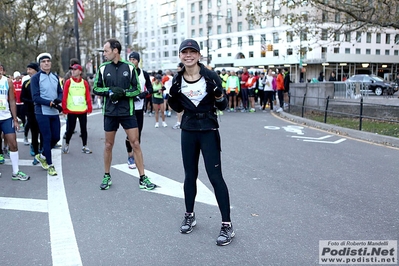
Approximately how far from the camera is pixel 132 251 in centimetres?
382

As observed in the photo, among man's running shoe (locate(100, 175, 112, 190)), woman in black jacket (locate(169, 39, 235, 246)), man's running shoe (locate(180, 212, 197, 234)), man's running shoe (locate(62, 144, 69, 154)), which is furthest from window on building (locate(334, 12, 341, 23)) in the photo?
man's running shoe (locate(180, 212, 197, 234))

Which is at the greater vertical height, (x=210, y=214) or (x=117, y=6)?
(x=117, y=6)

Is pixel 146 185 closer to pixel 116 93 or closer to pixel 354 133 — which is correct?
pixel 116 93

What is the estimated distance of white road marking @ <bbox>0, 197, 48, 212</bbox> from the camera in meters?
5.12

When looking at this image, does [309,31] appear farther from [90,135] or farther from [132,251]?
[132,251]

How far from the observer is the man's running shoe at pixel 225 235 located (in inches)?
155

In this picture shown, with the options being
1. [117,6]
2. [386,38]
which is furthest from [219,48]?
[117,6]

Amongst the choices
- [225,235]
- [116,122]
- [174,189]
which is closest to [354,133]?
[174,189]

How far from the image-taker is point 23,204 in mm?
5328

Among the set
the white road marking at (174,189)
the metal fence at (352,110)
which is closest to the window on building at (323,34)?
the metal fence at (352,110)

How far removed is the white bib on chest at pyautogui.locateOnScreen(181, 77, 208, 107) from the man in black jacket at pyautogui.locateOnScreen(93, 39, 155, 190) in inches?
66.7

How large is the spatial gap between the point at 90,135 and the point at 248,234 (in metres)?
8.55

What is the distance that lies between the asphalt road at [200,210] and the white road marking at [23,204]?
1.0 inches

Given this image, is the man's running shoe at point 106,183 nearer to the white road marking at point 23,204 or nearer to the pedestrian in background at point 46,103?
the white road marking at point 23,204
